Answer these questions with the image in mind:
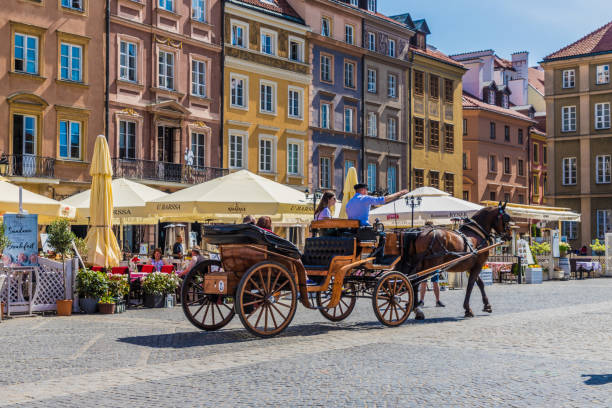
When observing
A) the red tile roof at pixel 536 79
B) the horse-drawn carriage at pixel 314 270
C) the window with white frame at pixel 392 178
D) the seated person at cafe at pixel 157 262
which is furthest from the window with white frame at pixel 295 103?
the red tile roof at pixel 536 79

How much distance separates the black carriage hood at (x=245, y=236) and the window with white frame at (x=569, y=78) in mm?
48994

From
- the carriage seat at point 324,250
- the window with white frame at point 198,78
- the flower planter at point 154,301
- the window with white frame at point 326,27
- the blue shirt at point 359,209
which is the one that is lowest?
the flower planter at point 154,301

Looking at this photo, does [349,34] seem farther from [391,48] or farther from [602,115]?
[602,115]

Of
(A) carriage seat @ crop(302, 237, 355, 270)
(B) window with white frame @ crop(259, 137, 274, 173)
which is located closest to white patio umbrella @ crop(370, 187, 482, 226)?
(A) carriage seat @ crop(302, 237, 355, 270)

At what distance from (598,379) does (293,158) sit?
35.0 meters

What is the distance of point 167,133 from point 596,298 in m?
21.8

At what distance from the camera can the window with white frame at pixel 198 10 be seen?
37.7 meters

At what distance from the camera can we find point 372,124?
158 feet

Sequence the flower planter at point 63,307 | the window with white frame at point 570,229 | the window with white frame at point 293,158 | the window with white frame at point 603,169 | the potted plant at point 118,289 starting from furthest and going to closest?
1. the window with white frame at point 570,229
2. the window with white frame at point 603,169
3. the window with white frame at point 293,158
4. the potted plant at point 118,289
5. the flower planter at point 63,307

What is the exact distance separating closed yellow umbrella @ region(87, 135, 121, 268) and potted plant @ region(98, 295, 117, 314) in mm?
2279

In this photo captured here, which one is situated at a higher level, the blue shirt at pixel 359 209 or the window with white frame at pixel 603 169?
the window with white frame at pixel 603 169

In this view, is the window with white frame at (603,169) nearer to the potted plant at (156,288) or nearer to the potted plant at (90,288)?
the potted plant at (156,288)

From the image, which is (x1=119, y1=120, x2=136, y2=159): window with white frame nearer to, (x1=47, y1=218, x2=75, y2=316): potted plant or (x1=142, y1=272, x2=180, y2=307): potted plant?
(x1=142, y1=272, x2=180, y2=307): potted plant

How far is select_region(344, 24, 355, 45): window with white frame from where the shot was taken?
46.6 meters
